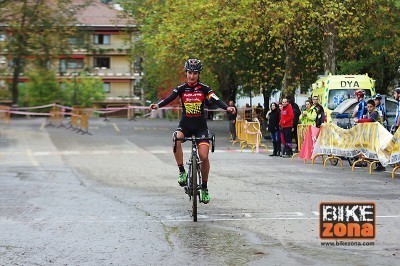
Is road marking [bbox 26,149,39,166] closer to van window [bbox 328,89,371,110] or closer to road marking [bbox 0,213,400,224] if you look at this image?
van window [bbox 328,89,371,110]

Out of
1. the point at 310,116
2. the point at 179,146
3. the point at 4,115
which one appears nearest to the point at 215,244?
the point at 179,146

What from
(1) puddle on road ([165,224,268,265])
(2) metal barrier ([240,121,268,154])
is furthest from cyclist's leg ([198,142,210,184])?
(2) metal barrier ([240,121,268,154])

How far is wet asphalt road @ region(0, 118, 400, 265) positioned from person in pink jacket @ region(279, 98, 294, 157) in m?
3.74

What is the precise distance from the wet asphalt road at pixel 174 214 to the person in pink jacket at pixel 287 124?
3744 mm

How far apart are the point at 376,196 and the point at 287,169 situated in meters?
7.08

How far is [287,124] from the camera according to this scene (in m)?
28.4

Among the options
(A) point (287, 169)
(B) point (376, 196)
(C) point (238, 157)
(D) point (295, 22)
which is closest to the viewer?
(B) point (376, 196)

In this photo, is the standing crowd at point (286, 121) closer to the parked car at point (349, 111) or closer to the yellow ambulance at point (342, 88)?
the parked car at point (349, 111)

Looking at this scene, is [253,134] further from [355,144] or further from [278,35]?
[355,144]

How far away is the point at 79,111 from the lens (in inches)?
1965

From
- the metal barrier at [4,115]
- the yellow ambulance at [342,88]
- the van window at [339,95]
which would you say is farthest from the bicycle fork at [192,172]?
the metal barrier at [4,115]

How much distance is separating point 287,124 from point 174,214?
52.6ft

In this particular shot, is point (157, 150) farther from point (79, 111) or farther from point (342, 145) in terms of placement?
point (79, 111)

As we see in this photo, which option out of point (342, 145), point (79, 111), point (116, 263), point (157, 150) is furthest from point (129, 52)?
point (116, 263)
